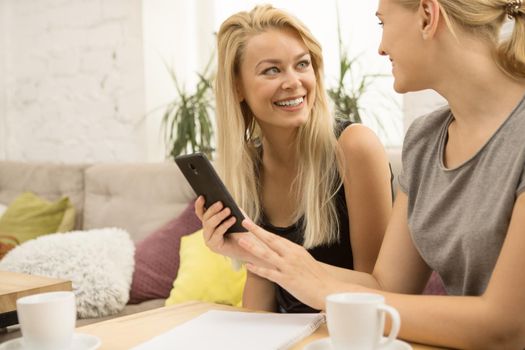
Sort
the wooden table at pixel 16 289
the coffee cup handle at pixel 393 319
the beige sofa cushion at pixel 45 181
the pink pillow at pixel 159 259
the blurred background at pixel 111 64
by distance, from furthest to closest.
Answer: the blurred background at pixel 111 64, the beige sofa cushion at pixel 45 181, the pink pillow at pixel 159 259, the wooden table at pixel 16 289, the coffee cup handle at pixel 393 319

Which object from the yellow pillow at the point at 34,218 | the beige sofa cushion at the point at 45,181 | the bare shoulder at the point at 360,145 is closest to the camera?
the bare shoulder at the point at 360,145

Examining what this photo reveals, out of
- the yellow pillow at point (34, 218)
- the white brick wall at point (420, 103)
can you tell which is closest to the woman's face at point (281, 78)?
the white brick wall at point (420, 103)

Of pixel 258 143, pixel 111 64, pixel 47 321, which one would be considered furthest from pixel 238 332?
pixel 111 64

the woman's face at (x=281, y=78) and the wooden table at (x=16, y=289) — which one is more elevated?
the woman's face at (x=281, y=78)

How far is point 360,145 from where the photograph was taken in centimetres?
162

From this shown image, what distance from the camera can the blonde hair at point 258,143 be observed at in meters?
1.64

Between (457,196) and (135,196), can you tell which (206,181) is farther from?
(135,196)

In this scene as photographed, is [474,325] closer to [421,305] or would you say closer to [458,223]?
[421,305]

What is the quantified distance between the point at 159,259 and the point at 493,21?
5.64 ft

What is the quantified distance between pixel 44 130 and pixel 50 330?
3390 millimetres

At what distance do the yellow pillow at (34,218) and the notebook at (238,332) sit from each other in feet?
7.17

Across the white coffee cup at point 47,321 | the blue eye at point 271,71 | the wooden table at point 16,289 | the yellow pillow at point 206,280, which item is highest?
the blue eye at point 271,71

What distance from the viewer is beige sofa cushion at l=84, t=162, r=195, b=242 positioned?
2.80 meters

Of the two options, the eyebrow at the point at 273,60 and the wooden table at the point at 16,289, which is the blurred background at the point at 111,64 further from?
the wooden table at the point at 16,289
